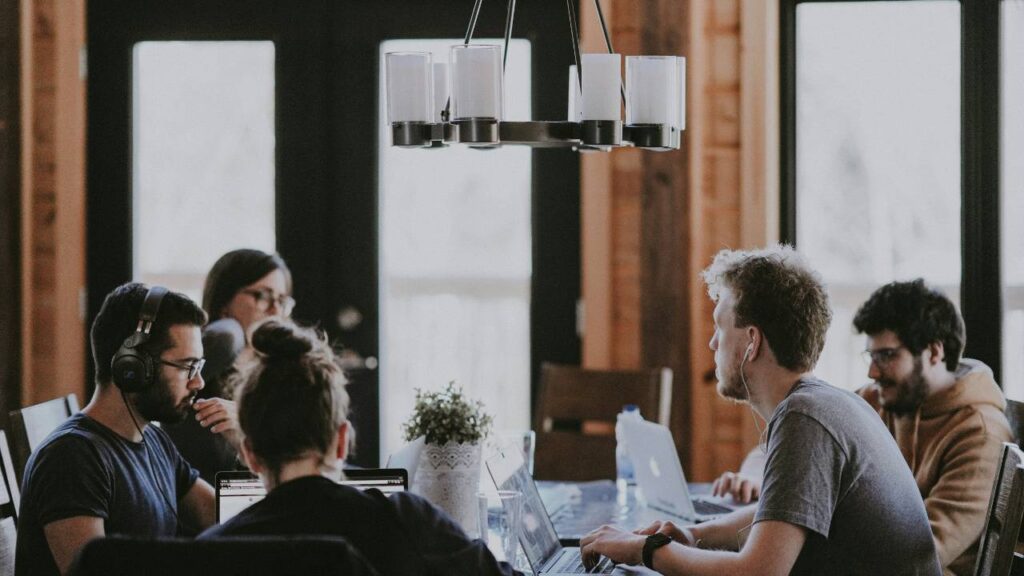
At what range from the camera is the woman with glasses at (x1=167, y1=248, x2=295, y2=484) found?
2777 mm

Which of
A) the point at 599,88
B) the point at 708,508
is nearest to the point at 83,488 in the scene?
the point at 599,88

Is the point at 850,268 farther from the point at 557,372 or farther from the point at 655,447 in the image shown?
the point at 655,447

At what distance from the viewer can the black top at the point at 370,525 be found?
1.57m

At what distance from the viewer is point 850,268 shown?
409 cm

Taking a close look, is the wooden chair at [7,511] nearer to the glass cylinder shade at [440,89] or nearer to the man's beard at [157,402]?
the man's beard at [157,402]

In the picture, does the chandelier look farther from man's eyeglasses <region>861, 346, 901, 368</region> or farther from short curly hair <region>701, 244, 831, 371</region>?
man's eyeglasses <region>861, 346, 901, 368</region>

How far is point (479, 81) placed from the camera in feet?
7.20

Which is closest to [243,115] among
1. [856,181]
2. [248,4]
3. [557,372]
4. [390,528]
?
[248,4]

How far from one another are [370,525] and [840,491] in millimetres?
815

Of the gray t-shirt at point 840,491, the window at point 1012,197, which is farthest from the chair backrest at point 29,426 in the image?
the window at point 1012,197

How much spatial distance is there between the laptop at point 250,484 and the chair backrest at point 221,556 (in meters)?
0.69

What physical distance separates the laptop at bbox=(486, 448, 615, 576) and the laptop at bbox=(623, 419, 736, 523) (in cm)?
38

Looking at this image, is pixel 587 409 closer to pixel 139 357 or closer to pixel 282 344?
pixel 139 357

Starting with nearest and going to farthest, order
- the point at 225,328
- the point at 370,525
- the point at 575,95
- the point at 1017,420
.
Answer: the point at 370,525, the point at 575,95, the point at 1017,420, the point at 225,328
